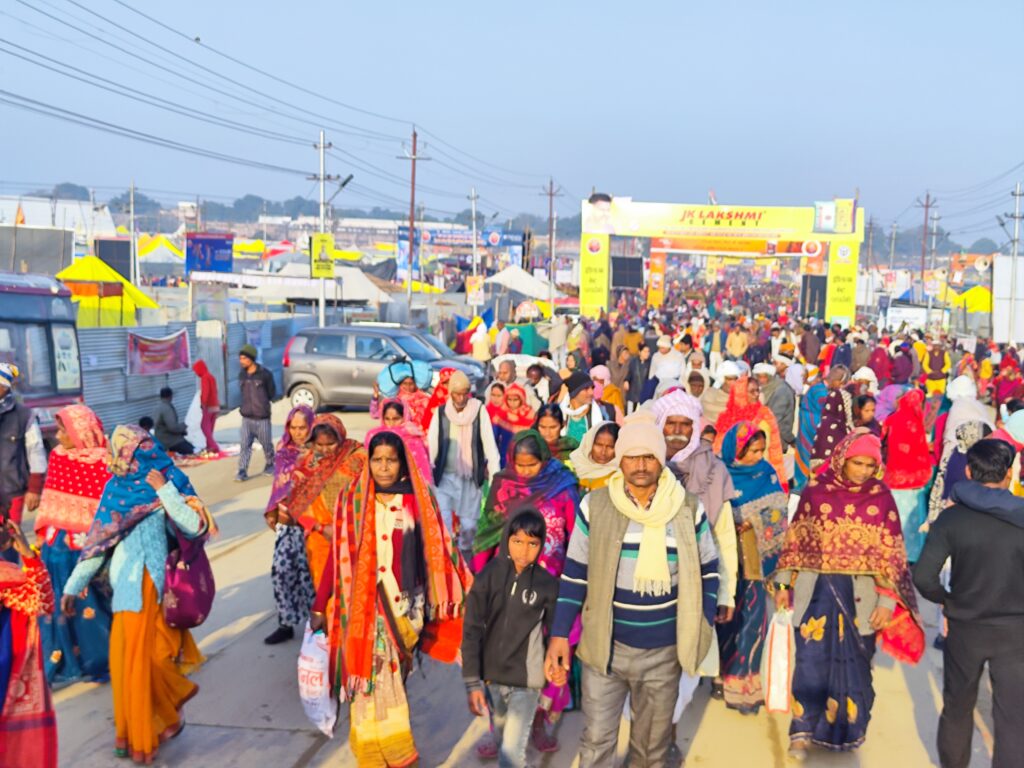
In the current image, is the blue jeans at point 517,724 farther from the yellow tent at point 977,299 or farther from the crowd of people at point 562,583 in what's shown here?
the yellow tent at point 977,299

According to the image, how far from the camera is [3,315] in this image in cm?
1230

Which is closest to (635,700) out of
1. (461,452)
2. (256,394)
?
(461,452)

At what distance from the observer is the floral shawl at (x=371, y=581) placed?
506cm

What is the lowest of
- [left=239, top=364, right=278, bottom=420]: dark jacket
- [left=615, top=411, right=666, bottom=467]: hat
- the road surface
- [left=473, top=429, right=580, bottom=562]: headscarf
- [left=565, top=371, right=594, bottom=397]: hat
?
the road surface

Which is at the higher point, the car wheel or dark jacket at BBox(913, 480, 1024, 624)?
dark jacket at BBox(913, 480, 1024, 624)

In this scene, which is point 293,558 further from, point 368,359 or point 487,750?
point 368,359

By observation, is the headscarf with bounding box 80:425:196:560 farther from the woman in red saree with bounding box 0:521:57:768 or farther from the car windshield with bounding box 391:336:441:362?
the car windshield with bounding box 391:336:441:362

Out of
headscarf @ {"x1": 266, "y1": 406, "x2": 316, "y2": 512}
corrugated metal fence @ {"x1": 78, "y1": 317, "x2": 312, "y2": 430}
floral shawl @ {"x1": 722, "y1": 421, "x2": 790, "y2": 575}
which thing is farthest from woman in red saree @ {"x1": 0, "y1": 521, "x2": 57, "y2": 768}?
corrugated metal fence @ {"x1": 78, "y1": 317, "x2": 312, "y2": 430}

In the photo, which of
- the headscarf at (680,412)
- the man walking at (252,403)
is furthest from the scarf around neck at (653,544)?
the man walking at (252,403)

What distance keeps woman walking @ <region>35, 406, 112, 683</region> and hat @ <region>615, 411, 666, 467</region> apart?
3.23 meters

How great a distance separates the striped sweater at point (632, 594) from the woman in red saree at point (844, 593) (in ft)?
3.58

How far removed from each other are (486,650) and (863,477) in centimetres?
190

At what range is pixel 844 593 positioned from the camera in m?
5.33

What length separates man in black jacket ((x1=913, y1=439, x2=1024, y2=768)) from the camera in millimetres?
4539
